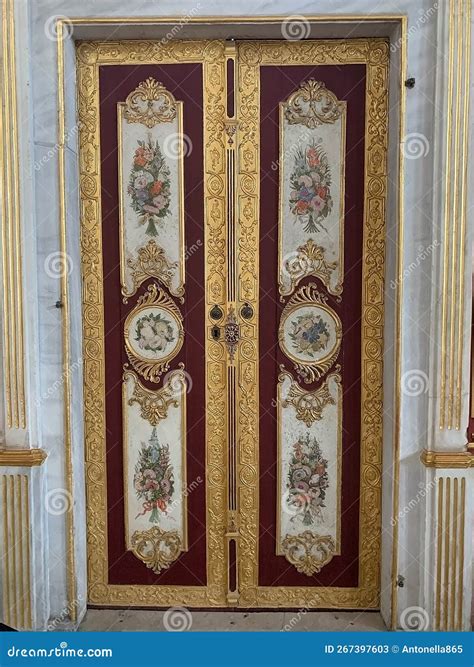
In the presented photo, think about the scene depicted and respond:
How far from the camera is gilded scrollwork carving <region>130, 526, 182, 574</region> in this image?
2809 millimetres

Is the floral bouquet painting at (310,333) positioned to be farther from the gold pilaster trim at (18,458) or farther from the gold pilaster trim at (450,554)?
the gold pilaster trim at (18,458)

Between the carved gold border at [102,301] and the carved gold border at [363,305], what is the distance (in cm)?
9

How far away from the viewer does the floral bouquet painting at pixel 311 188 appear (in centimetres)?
264

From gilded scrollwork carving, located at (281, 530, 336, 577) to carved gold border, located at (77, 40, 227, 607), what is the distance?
283 millimetres

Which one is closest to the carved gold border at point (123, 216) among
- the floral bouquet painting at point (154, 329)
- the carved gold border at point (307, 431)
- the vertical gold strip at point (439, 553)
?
the floral bouquet painting at point (154, 329)

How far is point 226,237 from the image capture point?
2672 mm

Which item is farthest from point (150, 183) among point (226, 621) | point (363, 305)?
point (226, 621)

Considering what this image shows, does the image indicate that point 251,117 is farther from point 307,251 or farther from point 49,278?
point 49,278

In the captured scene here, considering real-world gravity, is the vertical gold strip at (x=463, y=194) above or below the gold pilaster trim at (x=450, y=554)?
above

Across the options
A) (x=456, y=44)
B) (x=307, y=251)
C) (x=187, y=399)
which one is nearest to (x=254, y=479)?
(x=187, y=399)

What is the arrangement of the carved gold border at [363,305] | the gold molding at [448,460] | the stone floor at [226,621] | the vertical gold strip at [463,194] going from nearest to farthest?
the vertical gold strip at [463,194] → the gold molding at [448,460] → the carved gold border at [363,305] → the stone floor at [226,621]

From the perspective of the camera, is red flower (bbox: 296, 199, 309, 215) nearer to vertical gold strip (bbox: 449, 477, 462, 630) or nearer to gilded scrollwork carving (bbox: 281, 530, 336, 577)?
vertical gold strip (bbox: 449, 477, 462, 630)

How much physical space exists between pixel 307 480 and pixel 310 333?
23.9 inches

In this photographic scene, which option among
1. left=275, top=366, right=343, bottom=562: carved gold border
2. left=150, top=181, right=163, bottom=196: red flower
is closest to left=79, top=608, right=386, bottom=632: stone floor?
left=275, top=366, right=343, bottom=562: carved gold border
